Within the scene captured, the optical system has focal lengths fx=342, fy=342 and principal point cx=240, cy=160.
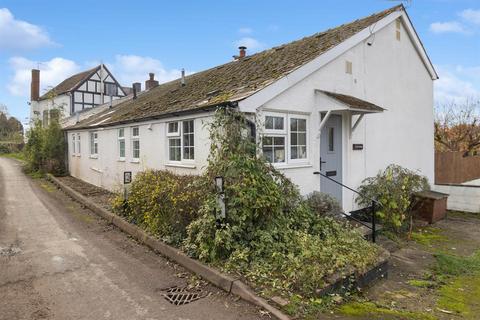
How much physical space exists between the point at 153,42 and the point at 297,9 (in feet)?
21.4

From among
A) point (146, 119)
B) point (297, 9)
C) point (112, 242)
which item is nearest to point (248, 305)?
point (112, 242)

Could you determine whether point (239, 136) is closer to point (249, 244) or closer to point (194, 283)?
point (249, 244)

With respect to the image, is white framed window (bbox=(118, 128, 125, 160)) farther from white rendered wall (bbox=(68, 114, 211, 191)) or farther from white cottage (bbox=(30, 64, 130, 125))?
white cottage (bbox=(30, 64, 130, 125))

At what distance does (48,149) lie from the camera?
21.3 meters

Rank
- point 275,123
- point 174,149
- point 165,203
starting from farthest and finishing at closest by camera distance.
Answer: point 174,149 → point 275,123 → point 165,203

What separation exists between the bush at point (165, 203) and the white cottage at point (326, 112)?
0.87 metres

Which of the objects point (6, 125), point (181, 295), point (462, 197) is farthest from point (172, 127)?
point (6, 125)

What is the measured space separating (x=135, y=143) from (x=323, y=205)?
7152 millimetres

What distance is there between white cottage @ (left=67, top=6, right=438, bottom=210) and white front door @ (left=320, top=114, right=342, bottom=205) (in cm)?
3

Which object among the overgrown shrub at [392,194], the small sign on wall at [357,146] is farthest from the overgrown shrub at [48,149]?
the overgrown shrub at [392,194]

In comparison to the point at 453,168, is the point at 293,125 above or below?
above

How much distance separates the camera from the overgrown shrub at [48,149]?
69.2 feet

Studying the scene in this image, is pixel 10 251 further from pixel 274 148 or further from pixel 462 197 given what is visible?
pixel 462 197

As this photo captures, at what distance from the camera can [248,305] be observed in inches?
176
